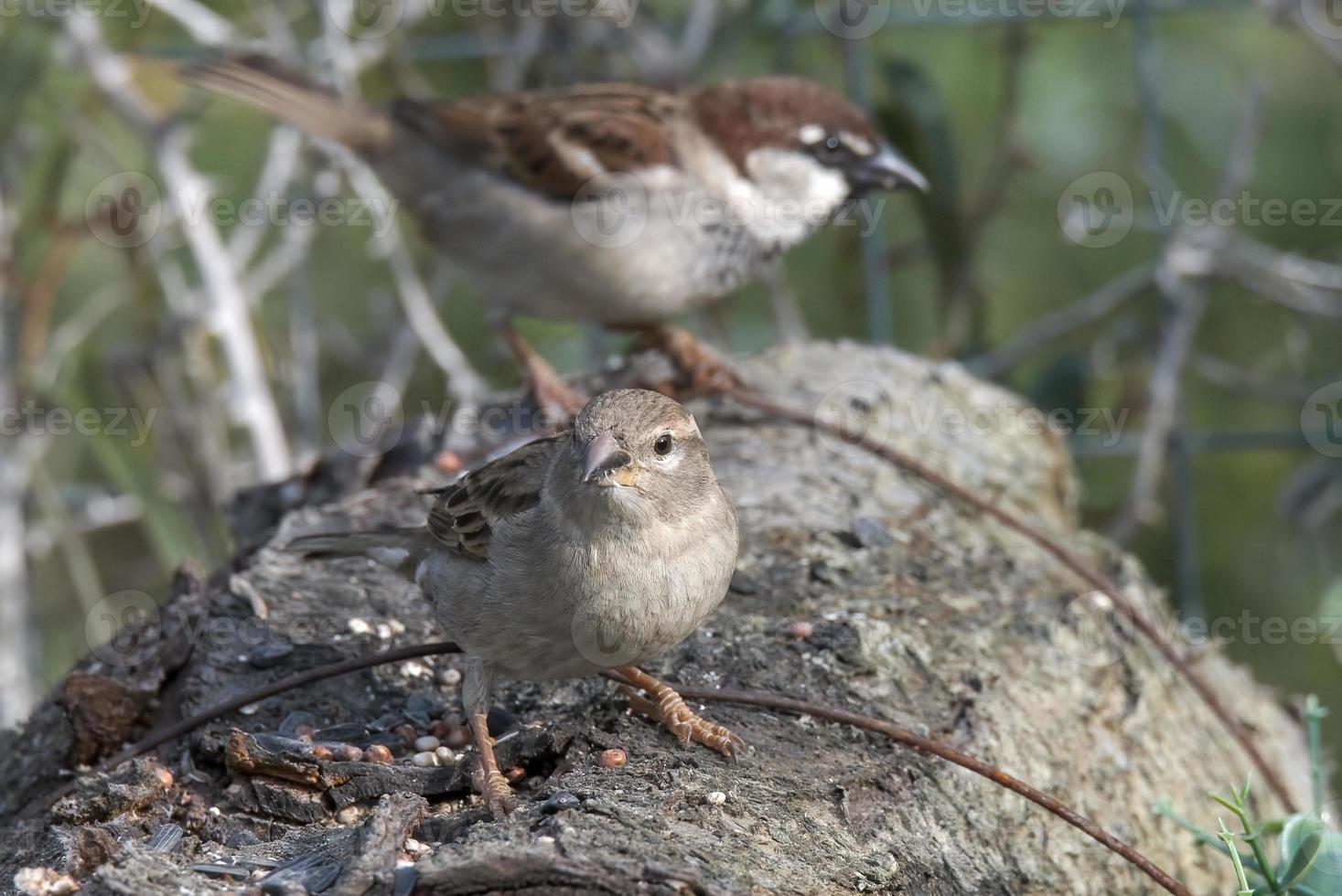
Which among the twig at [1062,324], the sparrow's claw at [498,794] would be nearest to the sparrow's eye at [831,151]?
the twig at [1062,324]

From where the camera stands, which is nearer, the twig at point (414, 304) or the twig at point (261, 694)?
the twig at point (261, 694)

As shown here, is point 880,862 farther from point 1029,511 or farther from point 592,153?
point 592,153

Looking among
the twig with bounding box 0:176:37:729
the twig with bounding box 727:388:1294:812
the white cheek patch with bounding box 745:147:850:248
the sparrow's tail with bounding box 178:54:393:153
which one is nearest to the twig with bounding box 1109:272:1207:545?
the white cheek patch with bounding box 745:147:850:248

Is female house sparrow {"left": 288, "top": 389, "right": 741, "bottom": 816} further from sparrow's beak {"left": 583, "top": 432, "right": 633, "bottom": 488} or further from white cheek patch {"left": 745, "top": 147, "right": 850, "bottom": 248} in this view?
white cheek patch {"left": 745, "top": 147, "right": 850, "bottom": 248}

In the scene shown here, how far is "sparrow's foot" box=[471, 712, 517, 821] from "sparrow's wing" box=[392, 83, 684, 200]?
215cm

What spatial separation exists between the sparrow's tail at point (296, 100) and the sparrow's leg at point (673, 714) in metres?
2.43

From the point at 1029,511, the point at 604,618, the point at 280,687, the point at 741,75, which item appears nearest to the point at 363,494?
the point at 280,687

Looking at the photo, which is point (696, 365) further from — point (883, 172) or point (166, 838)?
point (166, 838)

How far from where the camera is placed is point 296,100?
4473 mm

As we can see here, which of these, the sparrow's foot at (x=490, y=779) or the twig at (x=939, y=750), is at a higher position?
the sparrow's foot at (x=490, y=779)

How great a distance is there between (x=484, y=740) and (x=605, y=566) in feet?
1.09

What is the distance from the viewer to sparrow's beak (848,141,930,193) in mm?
4348

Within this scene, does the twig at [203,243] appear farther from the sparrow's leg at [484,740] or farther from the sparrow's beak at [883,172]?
the sparrow's leg at [484,740]

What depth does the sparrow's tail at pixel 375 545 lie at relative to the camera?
116 inches
